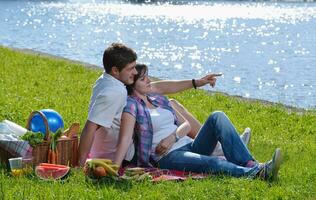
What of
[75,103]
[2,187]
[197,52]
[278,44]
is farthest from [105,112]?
[278,44]

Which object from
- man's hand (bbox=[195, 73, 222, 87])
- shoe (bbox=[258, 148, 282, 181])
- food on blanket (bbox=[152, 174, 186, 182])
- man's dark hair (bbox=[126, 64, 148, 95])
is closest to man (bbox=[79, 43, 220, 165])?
man's dark hair (bbox=[126, 64, 148, 95])

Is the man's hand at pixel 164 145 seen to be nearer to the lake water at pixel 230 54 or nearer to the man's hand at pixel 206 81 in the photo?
the man's hand at pixel 206 81

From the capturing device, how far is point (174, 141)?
714 centimetres

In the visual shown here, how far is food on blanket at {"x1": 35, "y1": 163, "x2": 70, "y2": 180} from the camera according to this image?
662 centimetres

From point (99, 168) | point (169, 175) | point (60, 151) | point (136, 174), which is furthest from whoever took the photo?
point (60, 151)

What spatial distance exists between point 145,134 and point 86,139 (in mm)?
562

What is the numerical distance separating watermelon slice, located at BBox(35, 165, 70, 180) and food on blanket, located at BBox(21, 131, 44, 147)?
0.92 feet

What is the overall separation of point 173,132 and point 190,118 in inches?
18.6

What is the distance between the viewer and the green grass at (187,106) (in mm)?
6215

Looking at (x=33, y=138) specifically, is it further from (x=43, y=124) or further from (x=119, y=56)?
(x=119, y=56)

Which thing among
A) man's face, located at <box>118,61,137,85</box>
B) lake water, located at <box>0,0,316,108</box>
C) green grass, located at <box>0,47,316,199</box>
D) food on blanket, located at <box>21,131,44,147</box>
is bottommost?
lake water, located at <box>0,0,316,108</box>

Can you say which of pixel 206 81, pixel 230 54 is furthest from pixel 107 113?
pixel 230 54

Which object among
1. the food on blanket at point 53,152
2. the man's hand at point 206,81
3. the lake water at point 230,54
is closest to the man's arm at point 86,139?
the food on blanket at point 53,152

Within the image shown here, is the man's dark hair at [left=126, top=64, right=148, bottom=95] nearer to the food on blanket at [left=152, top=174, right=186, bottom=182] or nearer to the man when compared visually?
the man
